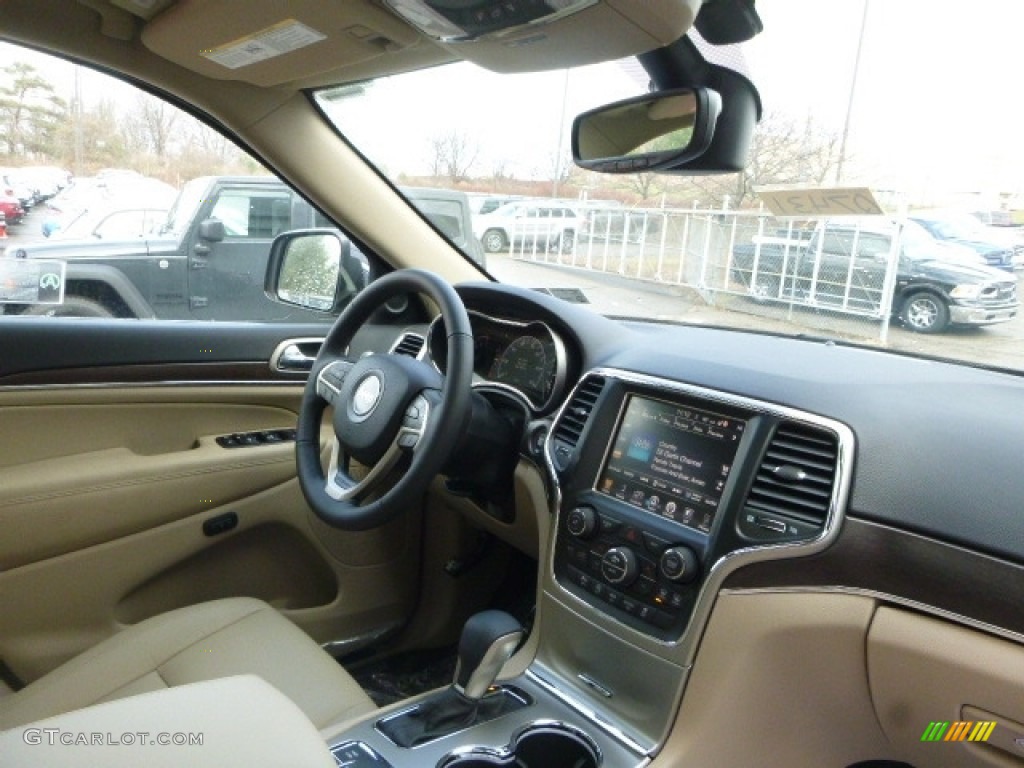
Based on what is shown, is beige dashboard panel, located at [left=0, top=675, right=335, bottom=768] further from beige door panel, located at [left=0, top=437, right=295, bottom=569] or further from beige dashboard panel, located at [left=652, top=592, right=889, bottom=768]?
beige door panel, located at [left=0, top=437, right=295, bottom=569]

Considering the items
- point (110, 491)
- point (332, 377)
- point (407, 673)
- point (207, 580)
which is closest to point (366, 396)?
point (332, 377)

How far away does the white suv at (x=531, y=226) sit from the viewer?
2.57 m

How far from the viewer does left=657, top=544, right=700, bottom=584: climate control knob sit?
1.56 meters

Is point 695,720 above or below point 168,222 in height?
below

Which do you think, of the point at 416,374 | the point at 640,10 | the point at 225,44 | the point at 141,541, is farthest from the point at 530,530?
the point at 225,44

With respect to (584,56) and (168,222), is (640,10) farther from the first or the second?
(168,222)

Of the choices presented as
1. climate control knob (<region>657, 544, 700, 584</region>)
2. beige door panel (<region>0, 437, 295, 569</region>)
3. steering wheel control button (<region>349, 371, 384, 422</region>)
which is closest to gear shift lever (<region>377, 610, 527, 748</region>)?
climate control knob (<region>657, 544, 700, 584</region>)

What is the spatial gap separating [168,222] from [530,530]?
1.46m

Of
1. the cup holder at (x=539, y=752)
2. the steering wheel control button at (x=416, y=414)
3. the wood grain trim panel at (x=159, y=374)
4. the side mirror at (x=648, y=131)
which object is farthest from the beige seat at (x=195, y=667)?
the side mirror at (x=648, y=131)

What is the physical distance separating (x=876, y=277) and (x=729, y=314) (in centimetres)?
47

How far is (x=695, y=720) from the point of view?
1563 mm

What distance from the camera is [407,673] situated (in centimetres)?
254

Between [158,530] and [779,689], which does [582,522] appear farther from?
[158,530]

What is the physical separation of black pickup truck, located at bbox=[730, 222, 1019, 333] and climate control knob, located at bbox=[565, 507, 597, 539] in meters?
0.80
